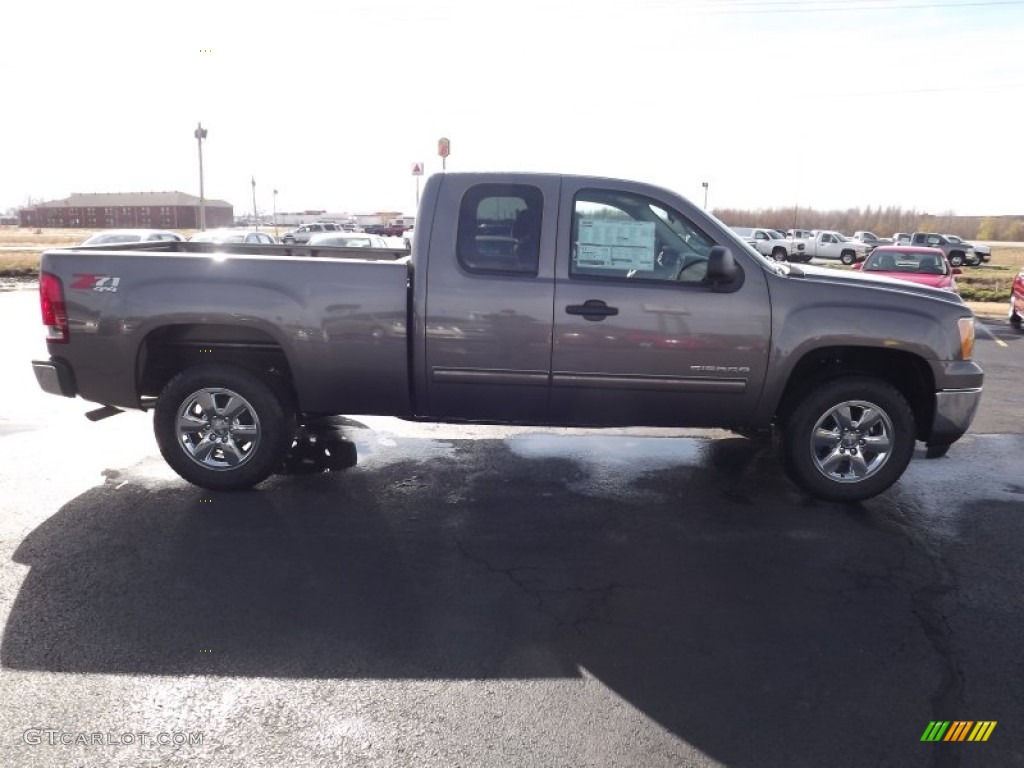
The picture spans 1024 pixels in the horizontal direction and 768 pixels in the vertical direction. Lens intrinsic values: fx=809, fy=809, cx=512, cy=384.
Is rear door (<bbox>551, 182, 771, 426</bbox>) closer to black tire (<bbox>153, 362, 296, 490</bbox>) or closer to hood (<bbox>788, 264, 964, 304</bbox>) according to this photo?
hood (<bbox>788, 264, 964, 304</bbox>)

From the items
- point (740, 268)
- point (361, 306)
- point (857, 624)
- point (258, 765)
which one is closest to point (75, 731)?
point (258, 765)

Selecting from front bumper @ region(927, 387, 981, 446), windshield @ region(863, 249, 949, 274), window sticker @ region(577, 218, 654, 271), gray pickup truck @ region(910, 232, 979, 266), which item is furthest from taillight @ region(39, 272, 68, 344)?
gray pickup truck @ region(910, 232, 979, 266)

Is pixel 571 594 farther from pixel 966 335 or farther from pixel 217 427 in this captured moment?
pixel 966 335

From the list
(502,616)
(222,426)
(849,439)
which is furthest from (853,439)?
(222,426)

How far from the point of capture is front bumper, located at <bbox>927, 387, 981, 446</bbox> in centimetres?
523

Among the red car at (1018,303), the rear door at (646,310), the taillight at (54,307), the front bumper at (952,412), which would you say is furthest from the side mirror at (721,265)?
the red car at (1018,303)

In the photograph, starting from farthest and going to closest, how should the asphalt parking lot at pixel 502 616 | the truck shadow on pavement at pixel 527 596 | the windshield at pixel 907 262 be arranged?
the windshield at pixel 907 262 < the truck shadow on pavement at pixel 527 596 < the asphalt parking lot at pixel 502 616

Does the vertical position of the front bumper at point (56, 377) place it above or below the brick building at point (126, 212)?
above

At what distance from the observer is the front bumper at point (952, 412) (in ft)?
17.2

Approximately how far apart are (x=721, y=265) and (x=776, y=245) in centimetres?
4263

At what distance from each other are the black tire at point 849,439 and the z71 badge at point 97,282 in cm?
442

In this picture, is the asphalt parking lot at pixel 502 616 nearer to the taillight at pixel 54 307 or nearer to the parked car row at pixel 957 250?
the taillight at pixel 54 307

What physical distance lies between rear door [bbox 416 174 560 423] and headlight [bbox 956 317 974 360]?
2.67m

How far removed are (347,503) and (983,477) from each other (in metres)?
4.76
